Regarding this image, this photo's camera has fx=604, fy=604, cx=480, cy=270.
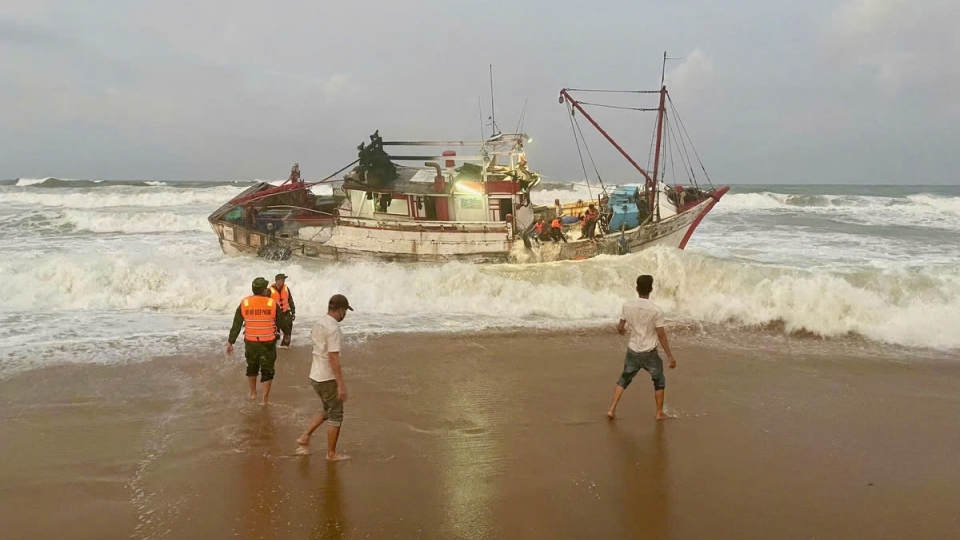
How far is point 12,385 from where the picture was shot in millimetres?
8062

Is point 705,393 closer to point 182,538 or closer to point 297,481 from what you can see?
point 297,481

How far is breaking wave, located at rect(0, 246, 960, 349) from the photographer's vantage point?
471 inches

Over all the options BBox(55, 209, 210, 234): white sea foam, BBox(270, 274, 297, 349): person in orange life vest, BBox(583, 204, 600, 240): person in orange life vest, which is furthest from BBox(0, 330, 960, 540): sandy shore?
BBox(55, 209, 210, 234): white sea foam

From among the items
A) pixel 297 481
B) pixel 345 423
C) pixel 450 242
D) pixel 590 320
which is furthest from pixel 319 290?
pixel 297 481

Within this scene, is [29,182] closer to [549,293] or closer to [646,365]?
[549,293]

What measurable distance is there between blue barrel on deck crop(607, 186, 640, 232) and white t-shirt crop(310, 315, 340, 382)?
14891 mm

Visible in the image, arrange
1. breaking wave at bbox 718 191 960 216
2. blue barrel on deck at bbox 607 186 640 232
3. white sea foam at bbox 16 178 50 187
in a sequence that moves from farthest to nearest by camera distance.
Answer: white sea foam at bbox 16 178 50 187 → breaking wave at bbox 718 191 960 216 → blue barrel on deck at bbox 607 186 640 232

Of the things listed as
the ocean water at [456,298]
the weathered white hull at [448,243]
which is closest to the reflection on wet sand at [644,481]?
the ocean water at [456,298]

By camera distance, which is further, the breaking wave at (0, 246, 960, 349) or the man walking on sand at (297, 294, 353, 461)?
the breaking wave at (0, 246, 960, 349)

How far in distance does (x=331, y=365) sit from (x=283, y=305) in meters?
4.28

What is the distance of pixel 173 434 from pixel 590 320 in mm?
8335

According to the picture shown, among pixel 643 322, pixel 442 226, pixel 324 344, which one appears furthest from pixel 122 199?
pixel 643 322

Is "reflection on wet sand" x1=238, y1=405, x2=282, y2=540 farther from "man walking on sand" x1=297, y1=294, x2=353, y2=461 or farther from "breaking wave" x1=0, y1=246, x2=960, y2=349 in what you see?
"breaking wave" x1=0, y1=246, x2=960, y2=349

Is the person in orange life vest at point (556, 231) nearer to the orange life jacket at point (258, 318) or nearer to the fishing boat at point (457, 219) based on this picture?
the fishing boat at point (457, 219)
